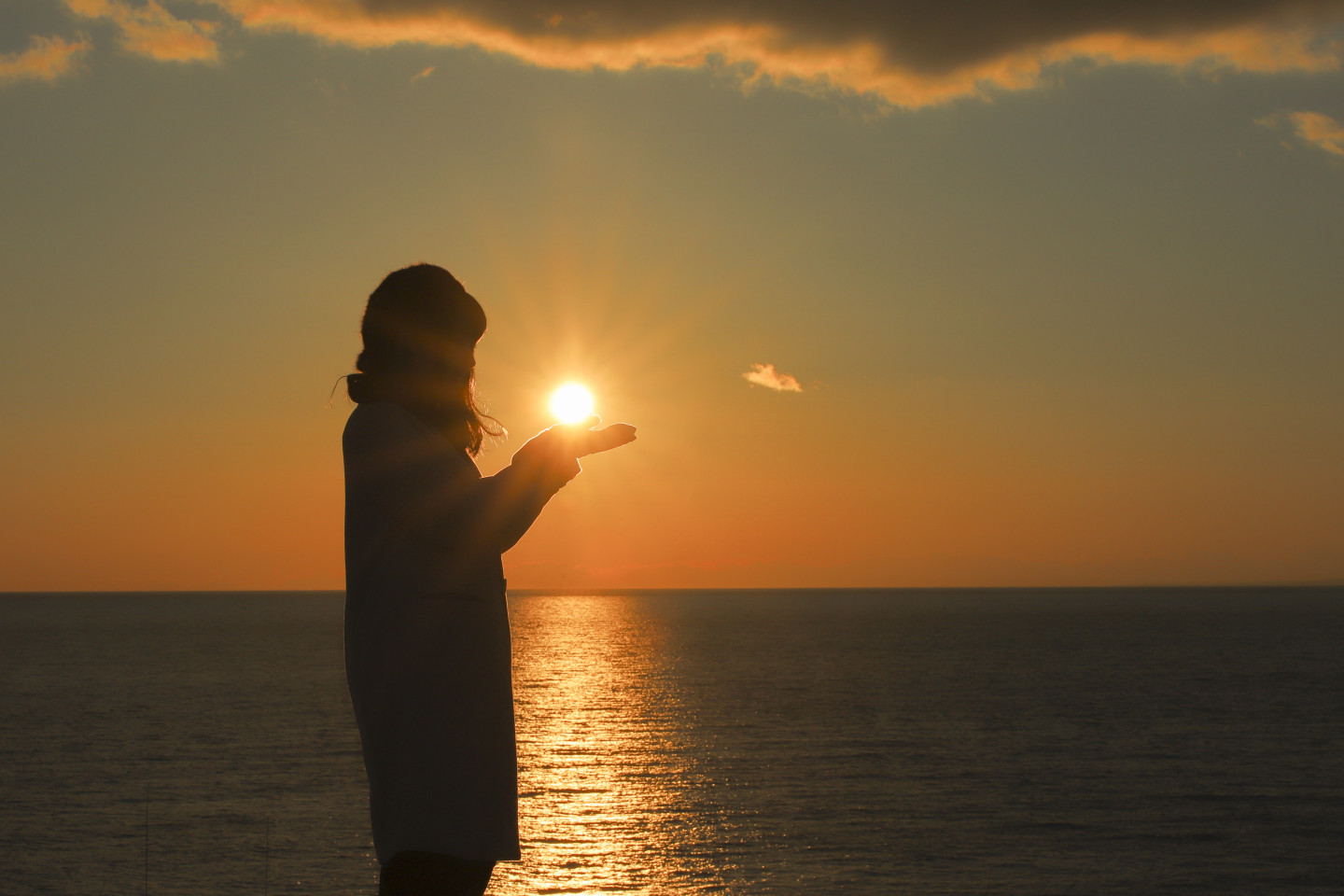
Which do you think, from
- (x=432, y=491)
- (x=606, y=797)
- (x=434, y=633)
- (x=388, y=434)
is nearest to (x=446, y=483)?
(x=432, y=491)

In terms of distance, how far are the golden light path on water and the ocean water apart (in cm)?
21

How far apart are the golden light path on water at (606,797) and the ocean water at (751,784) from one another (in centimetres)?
21

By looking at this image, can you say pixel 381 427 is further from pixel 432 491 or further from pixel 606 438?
pixel 606 438

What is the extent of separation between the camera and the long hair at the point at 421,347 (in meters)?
2.83

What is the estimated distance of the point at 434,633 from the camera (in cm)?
254

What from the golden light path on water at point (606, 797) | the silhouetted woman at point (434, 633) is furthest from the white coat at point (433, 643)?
the golden light path on water at point (606, 797)

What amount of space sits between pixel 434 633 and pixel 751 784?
5716cm

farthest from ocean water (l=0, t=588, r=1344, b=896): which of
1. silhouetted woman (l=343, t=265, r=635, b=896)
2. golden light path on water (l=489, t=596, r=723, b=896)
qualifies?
silhouetted woman (l=343, t=265, r=635, b=896)

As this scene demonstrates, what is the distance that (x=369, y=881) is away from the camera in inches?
1532

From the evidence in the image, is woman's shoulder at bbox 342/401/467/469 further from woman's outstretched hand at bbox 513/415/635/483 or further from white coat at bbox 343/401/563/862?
woman's outstretched hand at bbox 513/415/635/483

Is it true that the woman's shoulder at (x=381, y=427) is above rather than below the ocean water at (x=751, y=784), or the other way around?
above

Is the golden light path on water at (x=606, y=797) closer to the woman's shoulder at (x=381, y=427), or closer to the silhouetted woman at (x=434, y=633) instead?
the silhouetted woman at (x=434, y=633)

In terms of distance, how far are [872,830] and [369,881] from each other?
21424mm

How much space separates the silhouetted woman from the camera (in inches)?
99.1
